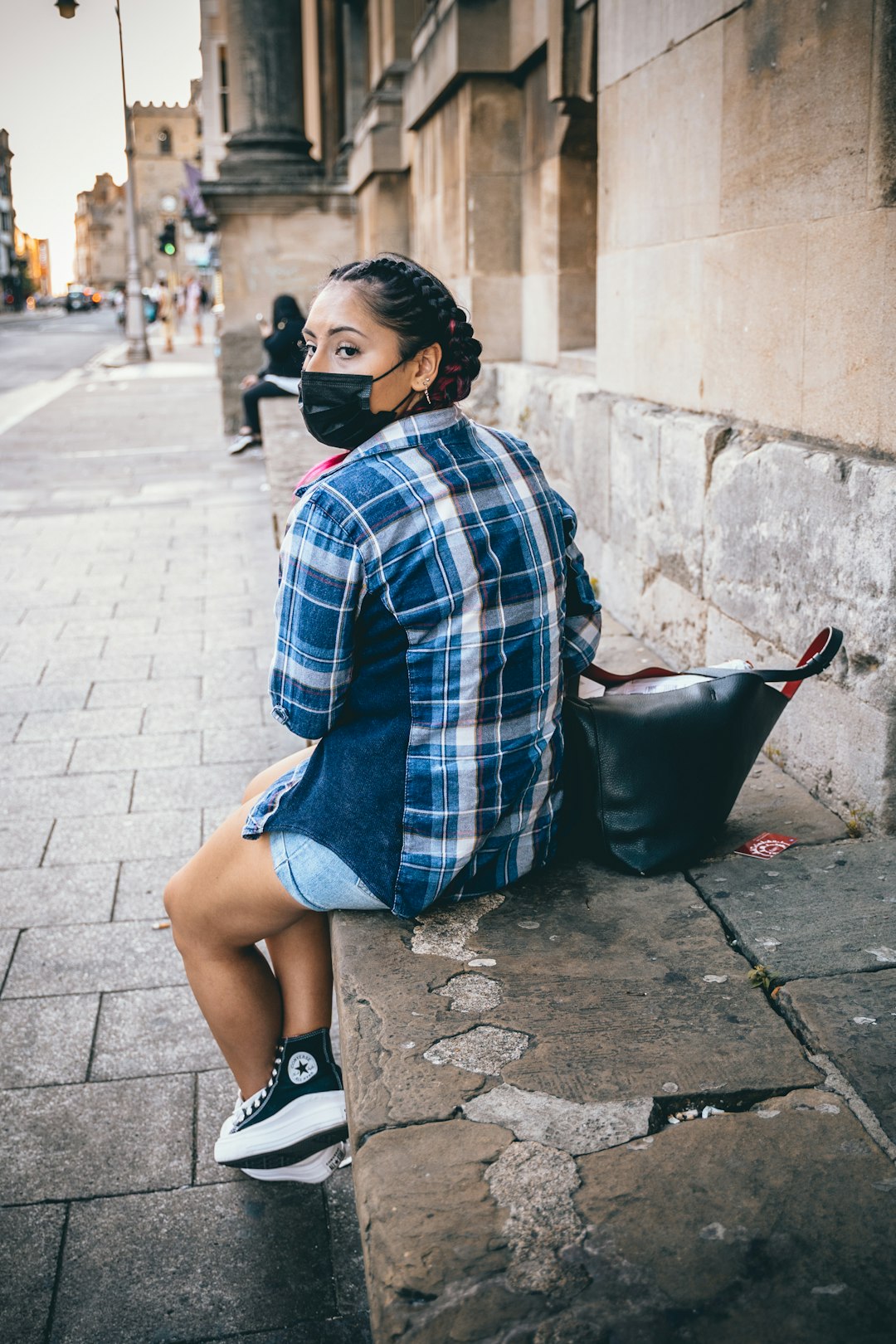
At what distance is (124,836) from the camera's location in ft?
13.8

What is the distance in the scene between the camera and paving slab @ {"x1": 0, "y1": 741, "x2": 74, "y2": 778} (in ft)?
15.6

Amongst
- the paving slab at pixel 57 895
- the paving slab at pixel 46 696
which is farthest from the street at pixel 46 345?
the paving slab at pixel 57 895

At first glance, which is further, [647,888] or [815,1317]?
[647,888]

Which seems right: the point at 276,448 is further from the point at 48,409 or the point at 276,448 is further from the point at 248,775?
the point at 48,409

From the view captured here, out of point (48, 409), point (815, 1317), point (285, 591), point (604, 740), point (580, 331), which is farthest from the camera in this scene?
point (48, 409)

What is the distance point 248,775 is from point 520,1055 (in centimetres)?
284

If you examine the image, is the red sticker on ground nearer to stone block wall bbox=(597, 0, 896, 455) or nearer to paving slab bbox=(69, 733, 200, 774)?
stone block wall bbox=(597, 0, 896, 455)

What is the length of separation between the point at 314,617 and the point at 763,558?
1.72 metres

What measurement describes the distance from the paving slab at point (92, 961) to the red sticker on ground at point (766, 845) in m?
1.55

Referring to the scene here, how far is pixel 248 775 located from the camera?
4.70m

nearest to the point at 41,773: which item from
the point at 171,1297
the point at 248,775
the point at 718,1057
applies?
the point at 248,775

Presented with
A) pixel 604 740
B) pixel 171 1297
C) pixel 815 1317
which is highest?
pixel 604 740

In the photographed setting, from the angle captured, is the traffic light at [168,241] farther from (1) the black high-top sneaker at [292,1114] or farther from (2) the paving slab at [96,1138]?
(1) the black high-top sneaker at [292,1114]

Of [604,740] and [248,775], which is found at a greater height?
[604,740]
